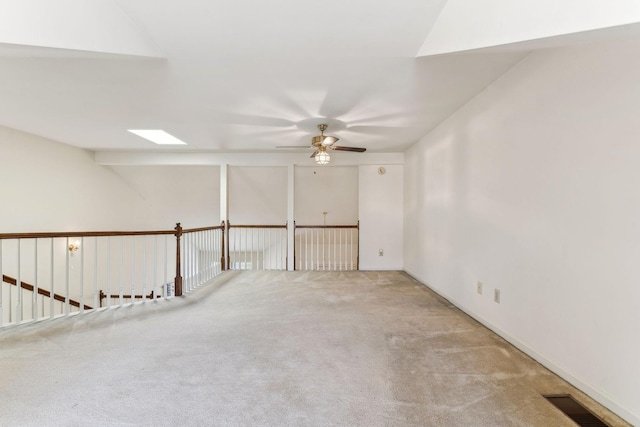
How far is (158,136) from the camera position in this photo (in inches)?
186

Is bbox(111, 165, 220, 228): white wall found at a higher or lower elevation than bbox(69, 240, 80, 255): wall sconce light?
higher

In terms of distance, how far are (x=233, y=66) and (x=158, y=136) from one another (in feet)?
9.88

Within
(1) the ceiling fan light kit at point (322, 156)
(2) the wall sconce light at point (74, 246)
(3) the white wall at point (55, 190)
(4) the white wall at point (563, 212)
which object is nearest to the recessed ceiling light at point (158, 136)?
(3) the white wall at point (55, 190)

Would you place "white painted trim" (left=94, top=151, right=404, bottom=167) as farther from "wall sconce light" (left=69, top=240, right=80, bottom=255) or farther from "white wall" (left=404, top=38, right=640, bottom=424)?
"white wall" (left=404, top=38, right=640, bottom=424)

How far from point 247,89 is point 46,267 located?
4.90 metres

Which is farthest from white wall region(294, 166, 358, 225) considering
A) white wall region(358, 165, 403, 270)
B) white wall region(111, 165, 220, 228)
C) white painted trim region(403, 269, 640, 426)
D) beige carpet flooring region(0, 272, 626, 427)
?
white painted trim region(403, 269, 640, 426)

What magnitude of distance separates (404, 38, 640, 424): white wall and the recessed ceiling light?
443 cm

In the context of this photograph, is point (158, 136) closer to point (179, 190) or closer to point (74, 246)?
point (179, 190)

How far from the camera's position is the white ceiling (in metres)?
1.80

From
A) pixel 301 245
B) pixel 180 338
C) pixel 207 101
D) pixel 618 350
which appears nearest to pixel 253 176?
pixel 301 245

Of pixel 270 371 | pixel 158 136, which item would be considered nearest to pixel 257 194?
pixel 158 136

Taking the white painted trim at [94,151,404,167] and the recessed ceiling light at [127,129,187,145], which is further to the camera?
the white painted trim at [94,151,404,167]

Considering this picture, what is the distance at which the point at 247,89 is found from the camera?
2879 mm

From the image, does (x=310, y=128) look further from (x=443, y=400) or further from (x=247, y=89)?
(x=443, y=400)
